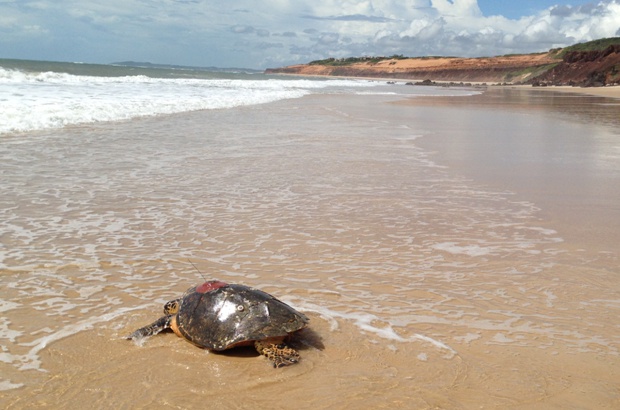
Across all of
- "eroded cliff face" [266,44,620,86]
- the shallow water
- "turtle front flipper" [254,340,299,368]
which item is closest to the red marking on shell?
the shallow water

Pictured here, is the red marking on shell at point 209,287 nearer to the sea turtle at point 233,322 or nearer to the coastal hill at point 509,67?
the sea turtle at point 233,322

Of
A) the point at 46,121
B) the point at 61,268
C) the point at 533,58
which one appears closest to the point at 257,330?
the point at 61,268

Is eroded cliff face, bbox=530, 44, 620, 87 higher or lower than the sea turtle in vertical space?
higher

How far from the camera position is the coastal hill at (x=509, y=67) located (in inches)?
2096

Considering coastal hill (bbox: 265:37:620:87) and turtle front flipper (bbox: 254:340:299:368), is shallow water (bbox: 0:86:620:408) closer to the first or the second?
turtle front flipper (bbox: 254:340:299:368)

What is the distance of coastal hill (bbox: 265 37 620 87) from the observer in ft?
175

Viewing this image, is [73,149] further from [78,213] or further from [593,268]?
[593,268]

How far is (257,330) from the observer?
9.80 feet

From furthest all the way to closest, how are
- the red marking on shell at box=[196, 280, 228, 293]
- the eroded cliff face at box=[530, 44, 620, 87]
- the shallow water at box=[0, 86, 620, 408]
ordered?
the eroded cliff face at box=[530, 44, 620, 87] → the red marking on shell at box=[196, 280, 228, 293] → the shallow water at box=[0, 86, 620, 408]

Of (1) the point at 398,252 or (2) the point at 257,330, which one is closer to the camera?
(2) the point at 257,330

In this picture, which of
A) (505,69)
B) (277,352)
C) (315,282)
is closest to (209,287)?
(277,352)

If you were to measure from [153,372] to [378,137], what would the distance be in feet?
32.0

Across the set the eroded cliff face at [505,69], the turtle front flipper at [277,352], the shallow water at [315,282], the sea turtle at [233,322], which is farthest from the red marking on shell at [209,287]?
the eroded cliff face at [505,69]

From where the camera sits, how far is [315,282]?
3967 millimetres
